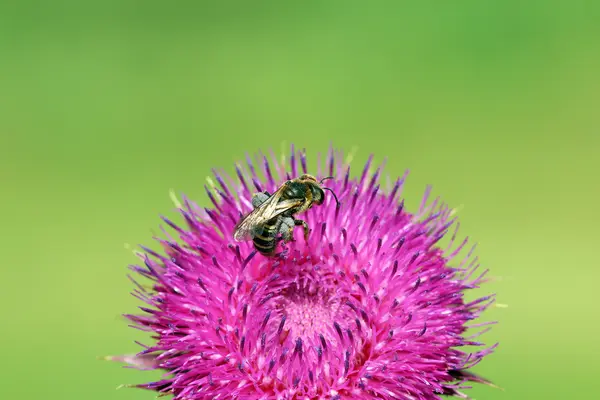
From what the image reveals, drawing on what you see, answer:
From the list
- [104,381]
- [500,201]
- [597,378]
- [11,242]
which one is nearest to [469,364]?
[597,378]

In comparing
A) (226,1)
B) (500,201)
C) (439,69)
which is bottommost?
(500,201)

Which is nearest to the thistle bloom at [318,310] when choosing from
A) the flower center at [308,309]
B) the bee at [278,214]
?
the flower center at [308,309]

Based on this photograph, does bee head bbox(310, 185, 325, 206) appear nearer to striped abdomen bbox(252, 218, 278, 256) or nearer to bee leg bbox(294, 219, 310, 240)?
bee leg bbox(294, 219, 310, 240)

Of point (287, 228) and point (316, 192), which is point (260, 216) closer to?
point (287, 228)

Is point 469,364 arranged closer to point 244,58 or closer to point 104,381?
point 104,381

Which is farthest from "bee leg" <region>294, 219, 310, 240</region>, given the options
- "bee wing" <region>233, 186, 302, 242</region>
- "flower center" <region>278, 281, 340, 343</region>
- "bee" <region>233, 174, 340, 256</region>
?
"flower center" <region>278, 281, 340, 343</region>

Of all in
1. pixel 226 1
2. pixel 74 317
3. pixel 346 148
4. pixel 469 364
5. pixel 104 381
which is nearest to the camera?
pixel 469 364
